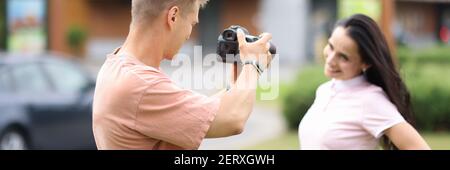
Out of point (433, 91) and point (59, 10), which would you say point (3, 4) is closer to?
point (59, 10)

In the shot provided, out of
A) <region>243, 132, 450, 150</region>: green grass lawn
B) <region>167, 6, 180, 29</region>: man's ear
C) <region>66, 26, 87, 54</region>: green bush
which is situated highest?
<region>167, 6, 180, 29</region>: man's ear

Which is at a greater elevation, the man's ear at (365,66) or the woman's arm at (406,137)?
the man's ear at (365,66)

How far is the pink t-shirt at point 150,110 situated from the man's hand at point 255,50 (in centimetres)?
20

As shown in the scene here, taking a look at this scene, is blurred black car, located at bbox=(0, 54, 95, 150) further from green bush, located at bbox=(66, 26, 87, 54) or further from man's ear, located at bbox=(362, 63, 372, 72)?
green bush, located at bbox=(66, 26, 87, 54)

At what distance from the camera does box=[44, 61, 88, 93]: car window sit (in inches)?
365

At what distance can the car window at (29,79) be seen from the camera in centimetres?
884

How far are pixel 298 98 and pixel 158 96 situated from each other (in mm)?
8891

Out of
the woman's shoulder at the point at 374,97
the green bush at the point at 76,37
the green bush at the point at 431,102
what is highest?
the woman's shoulder at the point at 374,97

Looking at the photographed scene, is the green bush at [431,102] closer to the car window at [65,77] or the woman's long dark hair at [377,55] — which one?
the car window at [65,77]

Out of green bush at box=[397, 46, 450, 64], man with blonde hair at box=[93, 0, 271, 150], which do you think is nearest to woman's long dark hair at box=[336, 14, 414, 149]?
man with blonde hair at box=[93, 0, 271, 150]

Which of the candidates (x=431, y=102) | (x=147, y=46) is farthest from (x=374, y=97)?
(x=431, y=102)

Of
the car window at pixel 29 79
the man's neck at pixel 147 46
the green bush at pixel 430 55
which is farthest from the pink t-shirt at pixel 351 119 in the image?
the green bush at pixel 430 55

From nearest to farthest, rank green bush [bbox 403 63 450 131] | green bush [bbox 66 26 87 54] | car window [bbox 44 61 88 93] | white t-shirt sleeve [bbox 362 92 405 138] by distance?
white t-shirt sleeve [bbox 362 92 405 138] → car window [bbox 44 61 88 93] → green bush [bbox 403 63 450 131] → green bush [bbox 66 26 87 54]

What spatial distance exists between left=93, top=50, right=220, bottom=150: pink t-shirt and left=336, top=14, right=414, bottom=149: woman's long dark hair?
3.83 feet
